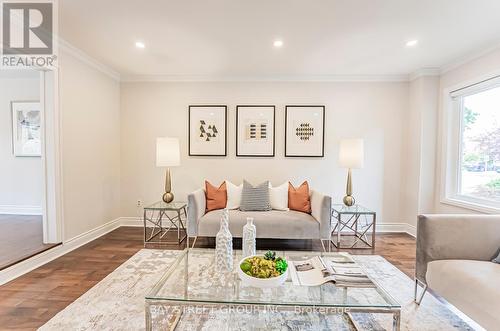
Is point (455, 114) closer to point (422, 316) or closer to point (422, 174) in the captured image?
point (422, 174)

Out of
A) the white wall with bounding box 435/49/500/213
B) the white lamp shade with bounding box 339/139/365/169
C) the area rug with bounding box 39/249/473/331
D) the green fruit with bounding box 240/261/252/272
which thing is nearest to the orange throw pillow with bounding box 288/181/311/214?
the white lamp shade with bounding box 339/139/365/169

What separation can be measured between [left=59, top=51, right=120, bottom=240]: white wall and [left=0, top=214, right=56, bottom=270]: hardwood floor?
38 centimetres

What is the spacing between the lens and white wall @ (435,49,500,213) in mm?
2979

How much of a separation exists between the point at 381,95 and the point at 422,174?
137 cm

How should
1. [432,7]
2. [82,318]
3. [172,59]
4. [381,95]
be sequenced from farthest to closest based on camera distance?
1. [381,95]
2. [172,59]
3. [432,7]
4. [82,318]

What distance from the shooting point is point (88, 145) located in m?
3.60

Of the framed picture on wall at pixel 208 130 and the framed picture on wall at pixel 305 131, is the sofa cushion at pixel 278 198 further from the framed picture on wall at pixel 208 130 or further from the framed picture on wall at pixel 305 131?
the framed picture on wall at pixel 208 130

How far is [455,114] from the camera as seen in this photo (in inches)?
141

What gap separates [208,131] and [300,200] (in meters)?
1.83

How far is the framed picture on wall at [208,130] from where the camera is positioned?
4.22 meters

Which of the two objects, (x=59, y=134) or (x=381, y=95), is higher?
(x=381, y=95)

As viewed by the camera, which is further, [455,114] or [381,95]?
[381,95]

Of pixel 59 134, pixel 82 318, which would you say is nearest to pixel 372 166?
pixel 82 318

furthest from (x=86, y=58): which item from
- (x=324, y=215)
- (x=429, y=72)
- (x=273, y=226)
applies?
(x=429, y=72)
